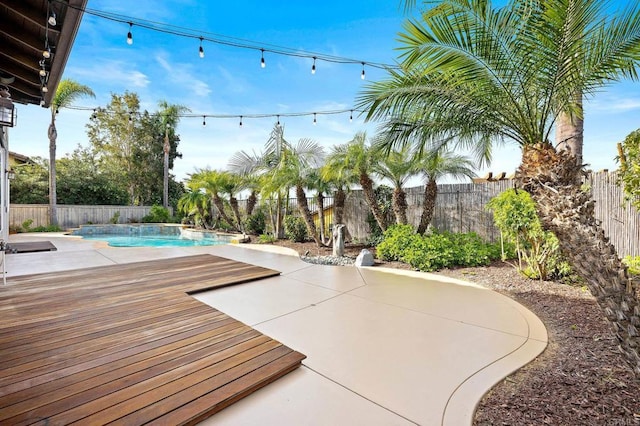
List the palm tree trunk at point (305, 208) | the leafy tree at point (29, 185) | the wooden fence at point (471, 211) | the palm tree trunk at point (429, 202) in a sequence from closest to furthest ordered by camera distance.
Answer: the wooden fence at point (471, 211) → the palm tree trunk at point (429, 202) → the palm tree trunk at point (305, 208) → the leafy tree at point (29, 185)

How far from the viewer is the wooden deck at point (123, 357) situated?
1786 millimetres

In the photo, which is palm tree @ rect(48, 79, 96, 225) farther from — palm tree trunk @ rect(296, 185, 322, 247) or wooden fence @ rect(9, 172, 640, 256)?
palm tree trunk @ rect(296, 185, 322, 247)

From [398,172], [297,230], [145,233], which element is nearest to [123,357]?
[398,172]

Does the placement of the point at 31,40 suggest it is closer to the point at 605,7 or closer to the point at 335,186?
the point at 335,186

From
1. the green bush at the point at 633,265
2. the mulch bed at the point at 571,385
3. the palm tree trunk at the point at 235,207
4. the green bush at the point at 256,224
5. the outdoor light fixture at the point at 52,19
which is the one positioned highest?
the outdoor light fixture at the point at 52,19

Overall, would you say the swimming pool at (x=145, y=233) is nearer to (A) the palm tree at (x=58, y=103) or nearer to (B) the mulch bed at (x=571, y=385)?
(A) the palm tree at (x=58, y=103)

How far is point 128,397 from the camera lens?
6.12ft

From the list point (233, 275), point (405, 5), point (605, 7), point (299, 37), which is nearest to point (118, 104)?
point (299, 37)

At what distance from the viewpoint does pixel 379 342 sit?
2.81 m

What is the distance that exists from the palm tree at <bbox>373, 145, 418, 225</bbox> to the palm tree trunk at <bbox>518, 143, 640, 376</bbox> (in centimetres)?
439

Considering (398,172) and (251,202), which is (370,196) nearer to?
(398,172)

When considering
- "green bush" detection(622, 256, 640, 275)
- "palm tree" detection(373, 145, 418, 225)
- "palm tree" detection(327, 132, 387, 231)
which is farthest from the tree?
"green bush" detection(622, 256, 640, 275)

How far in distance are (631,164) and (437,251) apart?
319 cm

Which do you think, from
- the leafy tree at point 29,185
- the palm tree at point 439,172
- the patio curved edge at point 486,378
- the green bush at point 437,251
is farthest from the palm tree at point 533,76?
the leafy tree at point 29,185
